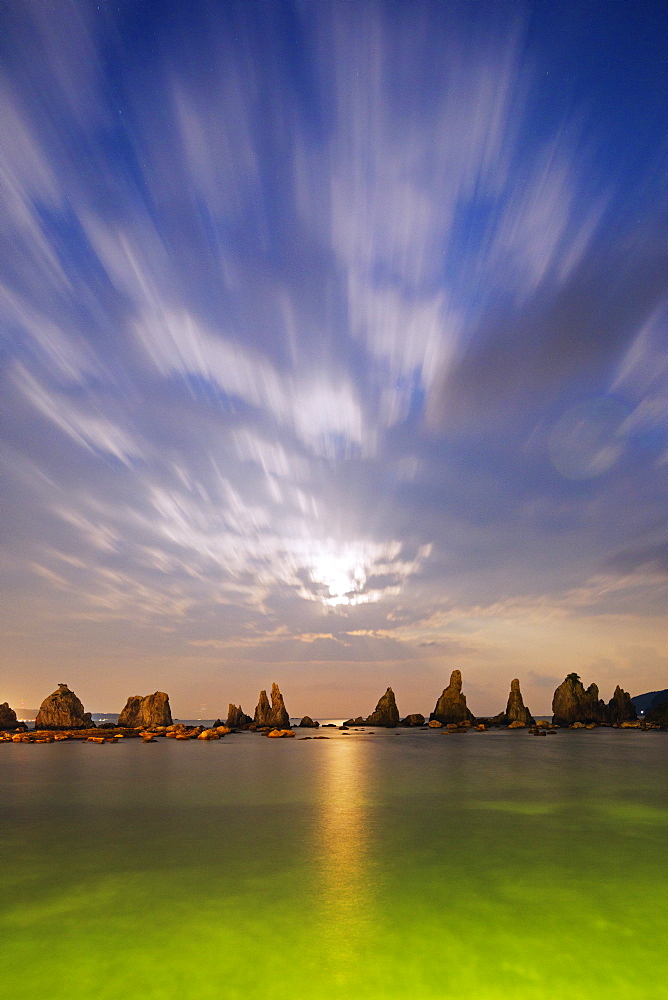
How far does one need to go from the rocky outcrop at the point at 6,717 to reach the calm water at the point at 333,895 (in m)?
139

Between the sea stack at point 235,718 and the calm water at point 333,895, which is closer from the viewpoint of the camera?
the calm water at point 333,895

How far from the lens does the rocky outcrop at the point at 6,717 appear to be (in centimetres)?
14925

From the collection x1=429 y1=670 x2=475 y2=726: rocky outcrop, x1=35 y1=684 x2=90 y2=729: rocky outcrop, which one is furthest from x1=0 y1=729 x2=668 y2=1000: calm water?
x1=429 y1=670 x2=475 y2=726: rocky outcrop

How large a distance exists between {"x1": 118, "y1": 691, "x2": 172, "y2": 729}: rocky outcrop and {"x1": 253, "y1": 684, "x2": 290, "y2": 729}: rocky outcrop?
4040cm

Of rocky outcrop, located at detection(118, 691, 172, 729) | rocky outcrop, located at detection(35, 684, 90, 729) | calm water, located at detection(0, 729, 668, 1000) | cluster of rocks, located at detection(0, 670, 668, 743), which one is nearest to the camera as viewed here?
calm water, located at detection(0, 729, 668, 1000)

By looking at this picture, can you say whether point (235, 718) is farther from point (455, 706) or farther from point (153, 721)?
point (455, 706)

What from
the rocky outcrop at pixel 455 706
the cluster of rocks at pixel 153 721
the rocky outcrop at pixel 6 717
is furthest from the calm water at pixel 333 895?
the rocky outcrop at pixel 455 706

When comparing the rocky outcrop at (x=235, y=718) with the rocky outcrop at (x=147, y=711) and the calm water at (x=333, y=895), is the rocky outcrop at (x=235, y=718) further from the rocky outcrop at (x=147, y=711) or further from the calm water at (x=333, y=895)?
the calm water at (x=333, y=895)

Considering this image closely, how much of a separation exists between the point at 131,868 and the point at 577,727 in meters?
217

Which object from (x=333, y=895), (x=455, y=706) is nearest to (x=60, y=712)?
(x=455, y=706)

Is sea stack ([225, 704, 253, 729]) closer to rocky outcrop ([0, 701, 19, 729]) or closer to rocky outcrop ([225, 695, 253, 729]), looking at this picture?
rocky outcrop ([225, 695, 253, 729])

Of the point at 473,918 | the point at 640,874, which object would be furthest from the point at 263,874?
the point at 640,874

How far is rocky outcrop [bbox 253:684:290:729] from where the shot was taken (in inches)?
7323

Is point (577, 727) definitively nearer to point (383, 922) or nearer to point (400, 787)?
point (400, 787)
